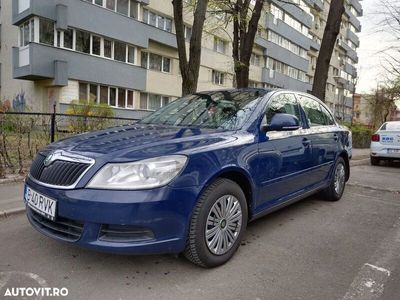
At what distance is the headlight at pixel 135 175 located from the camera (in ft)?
8.66

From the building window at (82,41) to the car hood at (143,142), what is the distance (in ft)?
52.5

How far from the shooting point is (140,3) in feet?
68.0

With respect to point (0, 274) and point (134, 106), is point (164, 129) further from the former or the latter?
point (134, 106)

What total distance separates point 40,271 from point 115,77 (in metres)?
17.3

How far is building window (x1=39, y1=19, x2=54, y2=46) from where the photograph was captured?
656 inches

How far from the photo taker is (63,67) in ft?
54.4

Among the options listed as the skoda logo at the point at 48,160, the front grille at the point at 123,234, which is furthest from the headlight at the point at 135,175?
the skoda logo at the point at 48,160

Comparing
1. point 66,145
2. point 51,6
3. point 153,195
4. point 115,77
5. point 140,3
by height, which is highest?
point 140,3

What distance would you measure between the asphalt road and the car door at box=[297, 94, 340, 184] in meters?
0.86

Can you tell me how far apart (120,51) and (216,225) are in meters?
18.5

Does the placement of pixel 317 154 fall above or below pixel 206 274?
above

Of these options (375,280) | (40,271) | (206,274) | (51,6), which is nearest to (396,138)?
(375,280)

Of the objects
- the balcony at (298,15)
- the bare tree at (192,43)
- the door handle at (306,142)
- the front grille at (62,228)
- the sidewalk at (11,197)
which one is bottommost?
the sidewalk at (11,197)

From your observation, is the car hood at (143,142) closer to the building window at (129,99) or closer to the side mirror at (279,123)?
the side mirror at (279,123)
